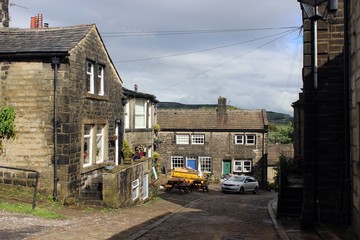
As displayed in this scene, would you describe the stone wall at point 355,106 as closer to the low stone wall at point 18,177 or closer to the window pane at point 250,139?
the low stone wall at point 18,177

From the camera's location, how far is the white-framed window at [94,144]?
53.5ft

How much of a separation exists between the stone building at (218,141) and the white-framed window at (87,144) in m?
26.4

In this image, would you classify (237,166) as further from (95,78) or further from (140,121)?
(95,78)

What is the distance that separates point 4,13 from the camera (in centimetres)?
1822

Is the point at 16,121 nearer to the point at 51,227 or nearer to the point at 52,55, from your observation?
the point at 52,55

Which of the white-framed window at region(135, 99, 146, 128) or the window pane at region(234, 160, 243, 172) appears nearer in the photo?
the white-framed window at region(135, 99, 146, 128)

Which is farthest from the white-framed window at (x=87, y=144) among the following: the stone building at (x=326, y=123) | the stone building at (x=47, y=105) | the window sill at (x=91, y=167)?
the stone building at (x=326, y=123)

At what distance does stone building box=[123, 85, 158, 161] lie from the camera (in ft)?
83.6

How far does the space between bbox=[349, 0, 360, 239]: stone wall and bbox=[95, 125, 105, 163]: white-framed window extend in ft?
37.4

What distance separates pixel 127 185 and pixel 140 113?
12.5 m

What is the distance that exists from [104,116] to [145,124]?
10.6 m

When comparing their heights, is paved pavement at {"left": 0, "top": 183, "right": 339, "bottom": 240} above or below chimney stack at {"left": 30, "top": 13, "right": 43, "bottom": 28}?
below

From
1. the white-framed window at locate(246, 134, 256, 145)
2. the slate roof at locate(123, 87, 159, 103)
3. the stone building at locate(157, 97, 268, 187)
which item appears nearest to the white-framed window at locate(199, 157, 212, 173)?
the stone building at locate(157, 97, 268, 187)

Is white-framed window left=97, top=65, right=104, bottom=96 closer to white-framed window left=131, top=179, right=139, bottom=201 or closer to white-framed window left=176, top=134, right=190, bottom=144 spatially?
white-framed window left=131, top=179, right=139, bottom=201
